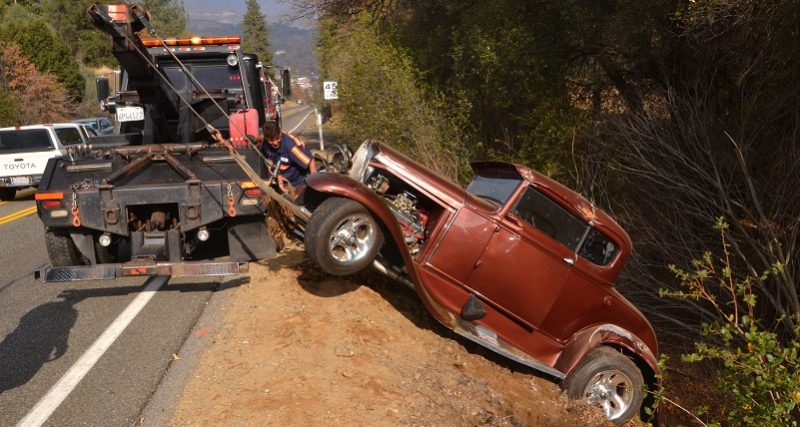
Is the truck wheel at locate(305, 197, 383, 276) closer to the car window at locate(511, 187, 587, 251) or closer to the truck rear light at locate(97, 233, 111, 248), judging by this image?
the car window at locate(511, 187, 587, 251)

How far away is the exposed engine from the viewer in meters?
6.60

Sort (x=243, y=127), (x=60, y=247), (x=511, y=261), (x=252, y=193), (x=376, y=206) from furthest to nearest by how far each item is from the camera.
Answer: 1. (x=243, y=127)
2. (x=60, y=247)
3. (x=252, y=193)
4. (x=511, y=261)
5. (x=376, y=206)

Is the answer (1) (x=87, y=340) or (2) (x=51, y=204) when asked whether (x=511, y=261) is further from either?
(2) (x=51, y=204)

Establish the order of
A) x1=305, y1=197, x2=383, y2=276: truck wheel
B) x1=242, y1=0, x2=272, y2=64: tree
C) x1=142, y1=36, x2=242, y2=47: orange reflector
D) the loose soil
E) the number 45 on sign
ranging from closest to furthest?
1. the loose soil
2. x1=305, y1=197, x2=383, y2=276: truck wheel
3. x1=142, y1=36, x2=242, y2=47: orange reflector
4. the number 45 on sign
5. x1=242, y1=0, x2=272, y2=64: tree

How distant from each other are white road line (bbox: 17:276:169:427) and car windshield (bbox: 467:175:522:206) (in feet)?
12.8

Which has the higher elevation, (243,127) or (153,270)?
(243,127)

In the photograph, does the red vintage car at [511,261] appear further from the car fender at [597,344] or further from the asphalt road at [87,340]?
the asphalt road at [87,340]

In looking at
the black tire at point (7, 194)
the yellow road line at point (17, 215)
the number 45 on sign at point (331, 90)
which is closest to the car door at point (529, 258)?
the yellow road line at point (17, 215)

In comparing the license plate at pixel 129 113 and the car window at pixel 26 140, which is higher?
the license plate at pixel 129 113

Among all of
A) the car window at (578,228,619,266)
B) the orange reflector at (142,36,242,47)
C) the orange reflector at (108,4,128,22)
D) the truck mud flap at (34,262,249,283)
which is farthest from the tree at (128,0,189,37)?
the car window at (578,228,619,266)

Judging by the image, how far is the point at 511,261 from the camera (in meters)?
6.41

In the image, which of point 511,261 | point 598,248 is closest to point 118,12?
point 511,261

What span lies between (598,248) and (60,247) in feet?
19.4

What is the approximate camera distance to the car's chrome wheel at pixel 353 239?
5945 millimetres
